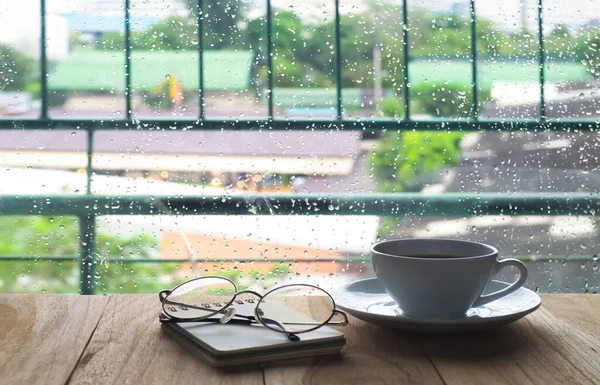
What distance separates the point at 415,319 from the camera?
41 cm

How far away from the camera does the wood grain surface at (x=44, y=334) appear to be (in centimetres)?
37

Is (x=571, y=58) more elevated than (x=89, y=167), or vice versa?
(x=571, y=58)

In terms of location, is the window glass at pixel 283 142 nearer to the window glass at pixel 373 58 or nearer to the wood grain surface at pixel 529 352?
the window glass at pixel 373 58

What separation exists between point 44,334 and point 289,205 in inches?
45.1

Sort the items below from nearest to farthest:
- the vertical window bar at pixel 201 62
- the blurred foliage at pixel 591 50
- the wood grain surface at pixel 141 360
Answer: the wood grain surface at pixel 141 360 → the vertical window bar at pixel 201 62 → the blurred foliage at pixel 591 50

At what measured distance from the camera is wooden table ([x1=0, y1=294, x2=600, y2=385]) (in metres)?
0.36

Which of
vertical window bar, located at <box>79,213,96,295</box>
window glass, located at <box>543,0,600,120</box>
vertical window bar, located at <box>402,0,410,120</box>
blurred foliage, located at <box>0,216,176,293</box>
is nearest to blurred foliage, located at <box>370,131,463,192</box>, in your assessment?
vertical window bar, located at <box>402,0,410,120</box>

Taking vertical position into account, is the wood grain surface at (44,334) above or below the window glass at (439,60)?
below

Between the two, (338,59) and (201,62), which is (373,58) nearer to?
(338,59)

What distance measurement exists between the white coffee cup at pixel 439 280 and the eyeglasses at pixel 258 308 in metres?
0.04

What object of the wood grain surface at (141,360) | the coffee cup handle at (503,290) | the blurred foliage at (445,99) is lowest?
the wood grain surface at (141,360)

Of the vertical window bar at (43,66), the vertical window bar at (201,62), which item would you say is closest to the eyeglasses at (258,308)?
the vertical window bar at (201,62)

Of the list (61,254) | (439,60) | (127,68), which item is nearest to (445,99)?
(439,60)

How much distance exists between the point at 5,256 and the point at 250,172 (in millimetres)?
559
